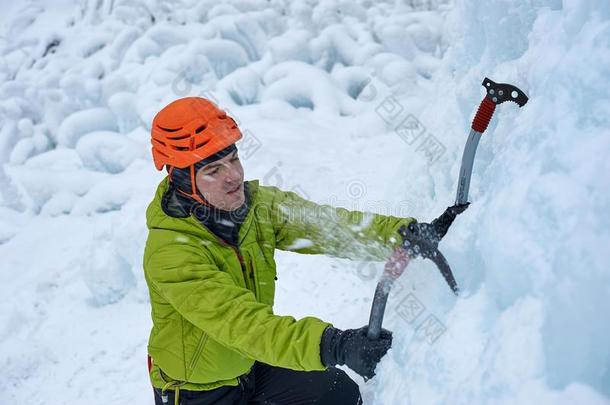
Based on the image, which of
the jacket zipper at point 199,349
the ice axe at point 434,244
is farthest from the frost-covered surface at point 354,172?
the jacket zipper at point 199,349

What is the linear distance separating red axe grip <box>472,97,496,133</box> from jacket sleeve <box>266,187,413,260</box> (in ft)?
1.60

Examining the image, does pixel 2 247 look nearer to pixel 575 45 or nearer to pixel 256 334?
pixel 256 334

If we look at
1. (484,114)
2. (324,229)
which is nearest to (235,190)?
(324,229)

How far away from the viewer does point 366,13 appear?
10.4m

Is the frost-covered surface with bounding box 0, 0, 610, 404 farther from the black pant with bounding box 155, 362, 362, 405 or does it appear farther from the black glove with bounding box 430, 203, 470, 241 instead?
the black pant with bounding box 155, 362, 362, 405

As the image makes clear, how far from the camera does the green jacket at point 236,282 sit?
4.65ft

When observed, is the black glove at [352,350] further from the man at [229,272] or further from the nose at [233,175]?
the nose at [233,175]

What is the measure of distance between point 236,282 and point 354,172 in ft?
11.5

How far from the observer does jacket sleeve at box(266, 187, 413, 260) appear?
75.4 inches

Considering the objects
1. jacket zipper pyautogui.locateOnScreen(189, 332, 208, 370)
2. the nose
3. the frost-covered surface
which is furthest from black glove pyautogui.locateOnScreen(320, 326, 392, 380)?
the nose

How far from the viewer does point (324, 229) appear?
2.07 meters

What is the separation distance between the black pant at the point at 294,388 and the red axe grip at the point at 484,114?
3.99 feet

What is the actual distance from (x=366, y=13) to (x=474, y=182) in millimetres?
9179

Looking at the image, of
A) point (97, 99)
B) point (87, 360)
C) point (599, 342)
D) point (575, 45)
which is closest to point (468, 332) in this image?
point (599, 342)
